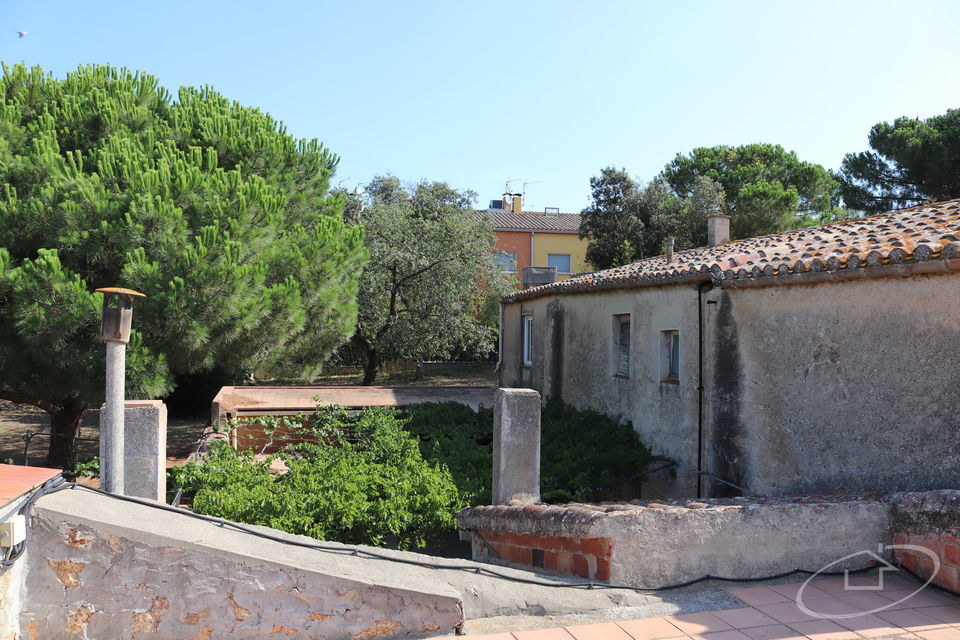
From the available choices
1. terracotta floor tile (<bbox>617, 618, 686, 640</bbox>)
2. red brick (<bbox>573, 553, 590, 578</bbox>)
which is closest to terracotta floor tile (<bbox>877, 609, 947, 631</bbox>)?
terracotta floor tile (<bbox>617, 618, 686, 640</bbox>)

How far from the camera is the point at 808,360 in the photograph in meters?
7.41

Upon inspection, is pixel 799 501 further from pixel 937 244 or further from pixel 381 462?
pixel 381 462

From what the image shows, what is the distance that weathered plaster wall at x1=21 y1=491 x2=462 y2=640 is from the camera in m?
3.90

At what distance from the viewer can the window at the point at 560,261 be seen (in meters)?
34.8

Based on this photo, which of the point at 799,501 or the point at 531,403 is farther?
the point at 531,403

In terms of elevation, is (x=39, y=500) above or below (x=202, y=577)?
above

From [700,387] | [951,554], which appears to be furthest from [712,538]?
[700,387]

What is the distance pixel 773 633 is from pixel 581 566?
141 cm

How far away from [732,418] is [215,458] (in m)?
6.10

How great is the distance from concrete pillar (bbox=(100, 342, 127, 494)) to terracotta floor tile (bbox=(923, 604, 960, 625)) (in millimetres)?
5693

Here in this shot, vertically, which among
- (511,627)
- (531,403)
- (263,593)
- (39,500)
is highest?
(531,403)

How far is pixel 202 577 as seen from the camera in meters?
4.05

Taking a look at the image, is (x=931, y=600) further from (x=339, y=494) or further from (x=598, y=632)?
(x=339, y=494)

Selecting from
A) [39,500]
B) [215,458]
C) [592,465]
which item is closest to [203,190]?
[215,458]
